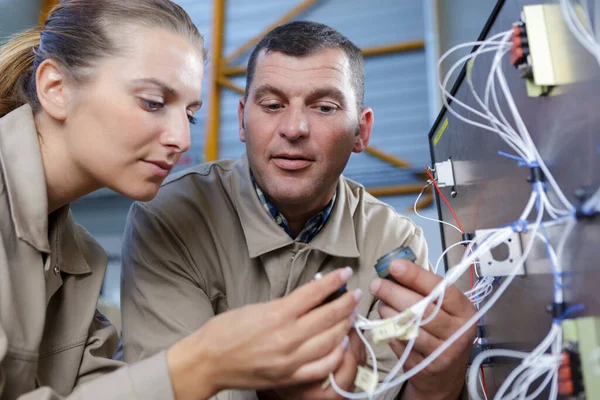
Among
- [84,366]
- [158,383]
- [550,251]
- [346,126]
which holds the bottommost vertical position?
[84,366]

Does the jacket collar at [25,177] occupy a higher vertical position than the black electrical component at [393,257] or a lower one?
higher

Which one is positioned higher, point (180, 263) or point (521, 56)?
point (521, 56)

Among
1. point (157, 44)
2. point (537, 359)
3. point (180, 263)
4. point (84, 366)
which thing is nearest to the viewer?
point (537, 359)

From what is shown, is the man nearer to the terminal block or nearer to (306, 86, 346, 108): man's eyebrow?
(306, 86, 346, 108): man's eyebrow

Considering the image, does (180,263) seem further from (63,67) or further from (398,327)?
(398,327)

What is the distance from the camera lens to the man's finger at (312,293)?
656 mm

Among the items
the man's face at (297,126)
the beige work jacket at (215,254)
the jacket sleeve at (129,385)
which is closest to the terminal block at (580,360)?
the jacket sleeve at (129,385)

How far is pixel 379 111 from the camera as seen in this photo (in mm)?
4129

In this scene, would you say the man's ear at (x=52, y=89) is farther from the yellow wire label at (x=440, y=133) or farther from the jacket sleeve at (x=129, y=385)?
the yellow wire label at (x=440, y=133)

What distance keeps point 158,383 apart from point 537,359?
0.48 meters

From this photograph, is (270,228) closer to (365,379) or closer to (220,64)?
(365,379)

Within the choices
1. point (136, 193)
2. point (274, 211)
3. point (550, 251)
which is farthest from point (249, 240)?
point (550, 251)

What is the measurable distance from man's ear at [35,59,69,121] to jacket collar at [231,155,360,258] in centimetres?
46

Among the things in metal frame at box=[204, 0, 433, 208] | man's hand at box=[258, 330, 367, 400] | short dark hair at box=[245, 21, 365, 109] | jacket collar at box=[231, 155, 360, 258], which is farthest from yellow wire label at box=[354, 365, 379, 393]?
metal frame at box=[204, 0, 433, 208]
